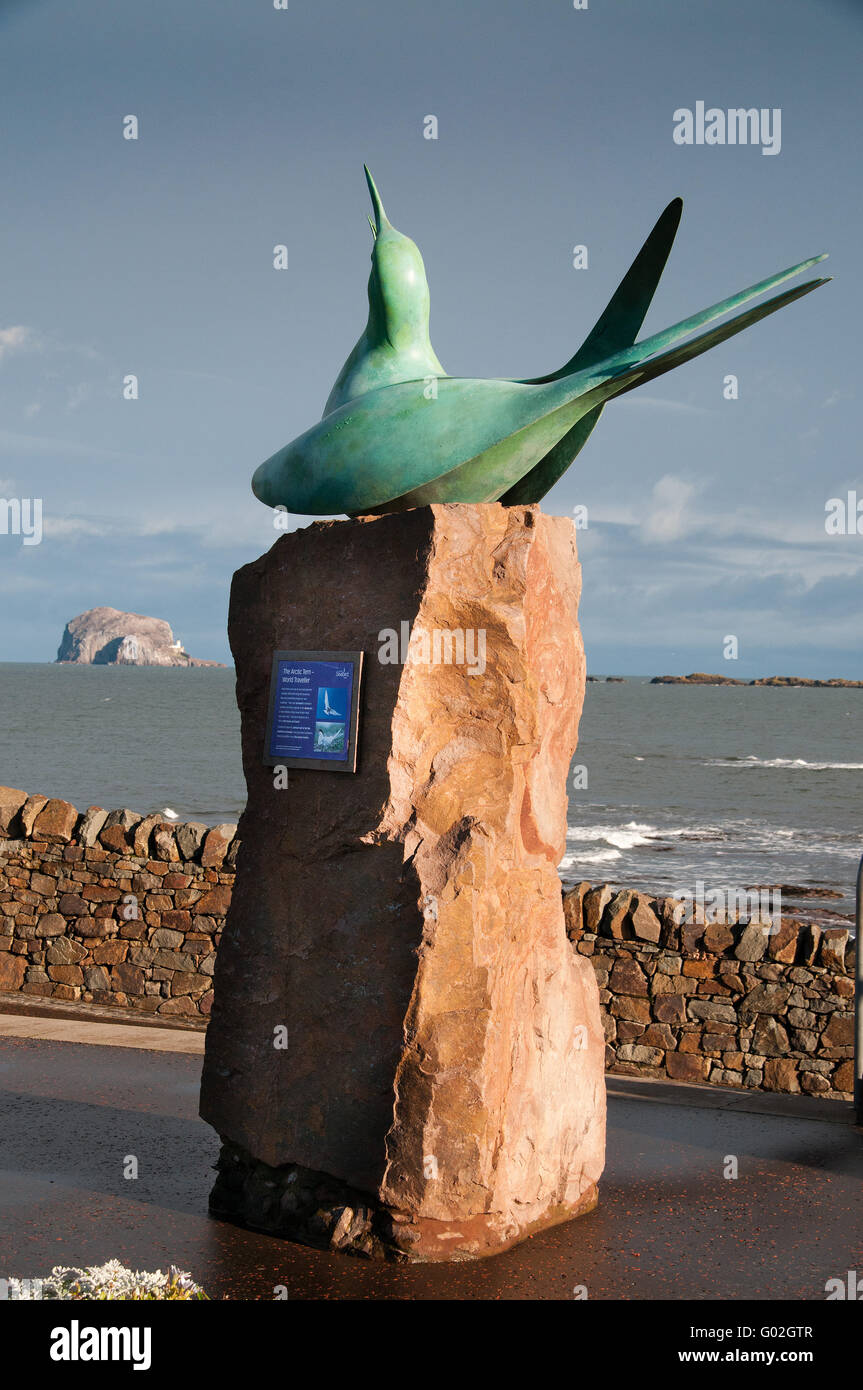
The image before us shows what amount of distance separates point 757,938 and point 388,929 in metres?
4.30

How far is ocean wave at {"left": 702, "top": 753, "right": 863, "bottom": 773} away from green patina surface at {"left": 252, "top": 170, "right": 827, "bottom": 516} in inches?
2084

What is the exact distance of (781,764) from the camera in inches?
2362

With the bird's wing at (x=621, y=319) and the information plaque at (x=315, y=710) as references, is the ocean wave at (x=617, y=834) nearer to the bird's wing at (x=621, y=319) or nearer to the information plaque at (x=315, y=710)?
the bird's wing at (x=621, y=319)

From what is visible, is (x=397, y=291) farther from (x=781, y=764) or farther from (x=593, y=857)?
(x=781, y=764)

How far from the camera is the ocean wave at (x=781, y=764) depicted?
57.8 meters

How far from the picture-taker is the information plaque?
5617mm

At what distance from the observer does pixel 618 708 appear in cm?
11225

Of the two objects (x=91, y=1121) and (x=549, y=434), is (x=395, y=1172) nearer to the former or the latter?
(x=91, y=1121)

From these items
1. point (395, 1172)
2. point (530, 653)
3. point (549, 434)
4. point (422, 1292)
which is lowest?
point (422, 1292)

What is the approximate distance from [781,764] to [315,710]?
56999mm

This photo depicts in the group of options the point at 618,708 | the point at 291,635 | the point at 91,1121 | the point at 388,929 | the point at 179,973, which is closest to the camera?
the point at 388,929

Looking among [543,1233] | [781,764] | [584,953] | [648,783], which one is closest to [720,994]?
[584,953]

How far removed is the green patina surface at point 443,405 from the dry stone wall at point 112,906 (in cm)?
477

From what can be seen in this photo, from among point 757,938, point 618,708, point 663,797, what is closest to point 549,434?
point 757,938
